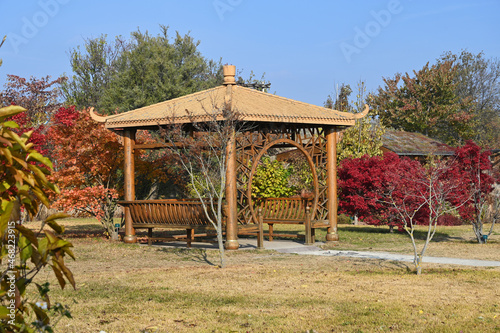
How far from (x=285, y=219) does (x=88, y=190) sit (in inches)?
214

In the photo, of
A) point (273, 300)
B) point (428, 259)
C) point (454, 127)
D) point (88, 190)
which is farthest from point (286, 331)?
point (454, 127)

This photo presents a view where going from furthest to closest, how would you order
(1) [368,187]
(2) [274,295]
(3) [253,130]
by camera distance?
(1) [368,187] < (3) [253,130] < (2) [274,295]

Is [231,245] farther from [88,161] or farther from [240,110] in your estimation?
[88,161]

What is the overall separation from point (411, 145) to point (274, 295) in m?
22.3

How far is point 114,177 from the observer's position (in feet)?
56.7

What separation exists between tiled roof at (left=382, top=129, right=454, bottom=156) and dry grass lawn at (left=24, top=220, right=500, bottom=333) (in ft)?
48.6

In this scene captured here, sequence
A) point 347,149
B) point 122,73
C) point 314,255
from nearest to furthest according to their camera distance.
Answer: point 314,255 < point 347,149 < point 122,73

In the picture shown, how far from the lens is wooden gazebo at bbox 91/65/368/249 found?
1335cm

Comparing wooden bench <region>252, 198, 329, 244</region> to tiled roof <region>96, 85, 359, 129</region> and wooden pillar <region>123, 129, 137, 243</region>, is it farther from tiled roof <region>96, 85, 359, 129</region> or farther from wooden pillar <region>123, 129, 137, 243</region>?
wooden pillar <region>123, 129, 137, 243</region>

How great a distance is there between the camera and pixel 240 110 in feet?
43.2

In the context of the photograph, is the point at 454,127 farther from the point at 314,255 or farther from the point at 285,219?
the point at 314,255

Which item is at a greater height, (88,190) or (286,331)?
(88,190)

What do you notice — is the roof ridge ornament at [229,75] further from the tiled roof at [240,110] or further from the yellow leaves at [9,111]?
the yellow leaves at [9,111]

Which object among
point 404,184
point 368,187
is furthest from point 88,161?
point 368,187
